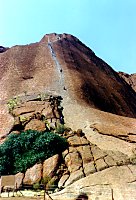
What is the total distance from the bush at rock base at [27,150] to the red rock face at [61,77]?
5082 millimetres

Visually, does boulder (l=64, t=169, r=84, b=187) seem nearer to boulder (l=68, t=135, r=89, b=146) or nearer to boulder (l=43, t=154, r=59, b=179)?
boulder (l=43, t=154, r=59, b=179)

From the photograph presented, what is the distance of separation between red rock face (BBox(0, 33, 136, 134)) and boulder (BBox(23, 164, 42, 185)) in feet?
26.2

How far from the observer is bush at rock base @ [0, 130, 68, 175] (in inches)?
800

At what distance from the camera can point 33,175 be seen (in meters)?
19.0

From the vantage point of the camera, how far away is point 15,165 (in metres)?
20.6

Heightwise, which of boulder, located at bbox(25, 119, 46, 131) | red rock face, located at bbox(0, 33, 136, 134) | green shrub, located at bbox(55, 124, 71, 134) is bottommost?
green shrub, located at bbox(55, 124, 71, 134)

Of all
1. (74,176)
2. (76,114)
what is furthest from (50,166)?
(76,114)

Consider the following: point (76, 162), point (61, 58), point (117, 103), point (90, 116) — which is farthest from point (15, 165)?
point (61, 58)

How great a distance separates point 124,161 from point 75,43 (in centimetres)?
4131

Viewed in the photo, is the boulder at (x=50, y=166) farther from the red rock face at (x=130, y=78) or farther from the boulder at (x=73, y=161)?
the red rock face at (x=130, y=78)

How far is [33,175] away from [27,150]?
111 inches

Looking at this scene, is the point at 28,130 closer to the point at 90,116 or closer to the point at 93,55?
the point at 90,116

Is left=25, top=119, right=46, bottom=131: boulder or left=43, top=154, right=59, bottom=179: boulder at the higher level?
left=25, top=119, right=46, bottom=131: boulder

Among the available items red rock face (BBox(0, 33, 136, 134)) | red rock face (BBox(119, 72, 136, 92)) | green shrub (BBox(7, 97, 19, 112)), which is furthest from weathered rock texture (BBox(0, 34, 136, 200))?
red rock face (BBox(119, 72, 136, 92))
